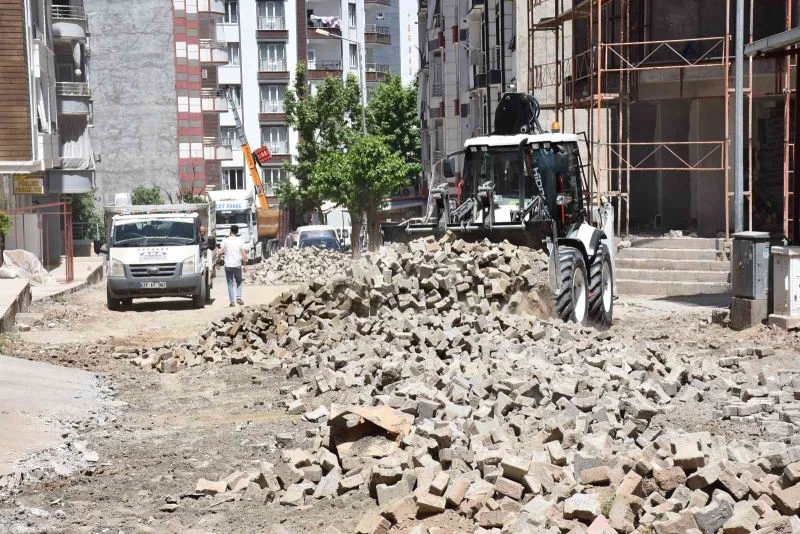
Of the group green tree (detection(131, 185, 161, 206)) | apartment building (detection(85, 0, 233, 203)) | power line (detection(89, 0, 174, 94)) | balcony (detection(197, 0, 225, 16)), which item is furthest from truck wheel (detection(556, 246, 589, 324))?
balcony (detection(197, 0, 225, 16))

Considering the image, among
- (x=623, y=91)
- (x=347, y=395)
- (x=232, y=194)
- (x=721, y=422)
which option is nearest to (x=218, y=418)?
(x=347, y=395)

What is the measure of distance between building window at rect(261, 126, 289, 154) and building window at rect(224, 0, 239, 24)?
287 inches

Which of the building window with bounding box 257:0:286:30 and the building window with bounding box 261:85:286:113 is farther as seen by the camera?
the building window with bounding box 261:85:286:113

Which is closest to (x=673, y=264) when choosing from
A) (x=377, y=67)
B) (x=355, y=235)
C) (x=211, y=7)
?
(x=355, y=235)

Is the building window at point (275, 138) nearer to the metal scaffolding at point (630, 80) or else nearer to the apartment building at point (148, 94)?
the apartment building at point (148, 94)

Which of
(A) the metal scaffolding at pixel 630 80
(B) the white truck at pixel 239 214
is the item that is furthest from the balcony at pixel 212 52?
(A) the metal scaffolding at pixel 630 80

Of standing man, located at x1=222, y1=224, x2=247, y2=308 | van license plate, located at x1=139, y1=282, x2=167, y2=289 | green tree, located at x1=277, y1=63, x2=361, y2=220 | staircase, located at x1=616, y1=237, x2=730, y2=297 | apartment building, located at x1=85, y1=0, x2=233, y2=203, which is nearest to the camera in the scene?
standing man, located at x1=222, y1=224, x2=247, y2=308

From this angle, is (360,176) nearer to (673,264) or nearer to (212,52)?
(212,52)

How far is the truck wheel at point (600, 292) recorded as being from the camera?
19500mm

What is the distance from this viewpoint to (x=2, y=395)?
44.1 ft

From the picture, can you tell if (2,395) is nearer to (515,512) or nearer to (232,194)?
(515,512)

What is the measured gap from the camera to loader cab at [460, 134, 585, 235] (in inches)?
765

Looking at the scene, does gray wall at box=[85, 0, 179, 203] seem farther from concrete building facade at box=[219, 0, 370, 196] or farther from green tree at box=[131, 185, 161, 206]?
concrete building facade at box=[219, 0, 370, 196]

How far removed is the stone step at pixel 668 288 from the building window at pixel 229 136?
60.8 m
